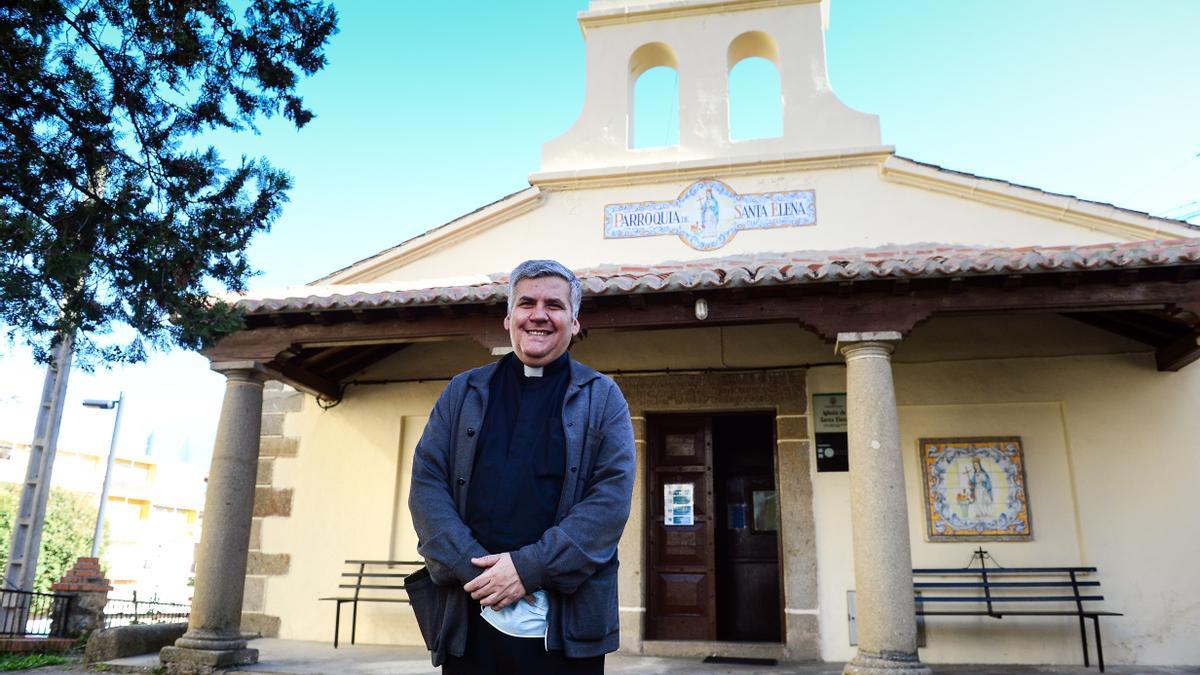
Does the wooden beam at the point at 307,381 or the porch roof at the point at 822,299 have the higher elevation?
the porch roof at the point at 822,299

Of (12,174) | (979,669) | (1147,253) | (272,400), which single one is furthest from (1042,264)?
(272,400)

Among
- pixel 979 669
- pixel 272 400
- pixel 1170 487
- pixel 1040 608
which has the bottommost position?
pixel 979 669

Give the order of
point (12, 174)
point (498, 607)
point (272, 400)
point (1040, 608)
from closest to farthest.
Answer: point (498, 607) < point (12, 174) < point (1040, 608) < point (272, 400)

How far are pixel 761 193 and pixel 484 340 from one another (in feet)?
10.9

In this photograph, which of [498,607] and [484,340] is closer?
[498,607]

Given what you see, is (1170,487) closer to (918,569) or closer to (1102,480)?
(1102,480)

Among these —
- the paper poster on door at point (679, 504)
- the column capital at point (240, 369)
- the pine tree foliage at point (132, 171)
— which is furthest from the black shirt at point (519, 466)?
the paper poster on door at point (679, 504)

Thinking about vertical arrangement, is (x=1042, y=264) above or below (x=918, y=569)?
above

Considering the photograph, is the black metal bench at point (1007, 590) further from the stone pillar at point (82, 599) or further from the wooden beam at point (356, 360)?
the stone pillar at point (82, 599)

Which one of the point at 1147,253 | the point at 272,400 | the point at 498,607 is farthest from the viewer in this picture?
the point at 272,400

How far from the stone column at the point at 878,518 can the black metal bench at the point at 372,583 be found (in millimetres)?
4093

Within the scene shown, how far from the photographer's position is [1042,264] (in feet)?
17.9

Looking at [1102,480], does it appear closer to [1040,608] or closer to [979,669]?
[1040,608]

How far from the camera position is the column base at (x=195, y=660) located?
5871mm
